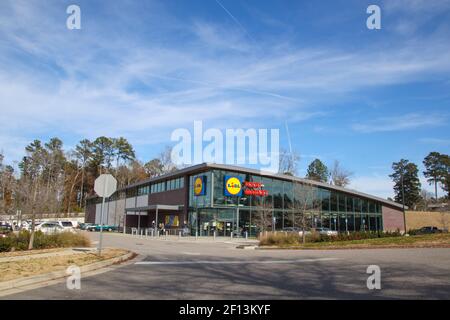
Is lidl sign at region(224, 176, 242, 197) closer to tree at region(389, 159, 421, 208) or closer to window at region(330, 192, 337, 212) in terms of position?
window at region(330, 192, 337, 212)

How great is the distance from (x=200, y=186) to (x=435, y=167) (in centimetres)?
9164

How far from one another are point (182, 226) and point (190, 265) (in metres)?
36.4

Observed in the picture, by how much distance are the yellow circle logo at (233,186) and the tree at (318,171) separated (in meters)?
62.5

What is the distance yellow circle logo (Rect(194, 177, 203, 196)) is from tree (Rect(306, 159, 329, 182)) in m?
63.0

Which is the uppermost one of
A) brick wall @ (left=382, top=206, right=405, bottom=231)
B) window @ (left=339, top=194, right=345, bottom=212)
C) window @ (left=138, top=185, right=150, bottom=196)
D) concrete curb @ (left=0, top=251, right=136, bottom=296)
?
window @ (left=138, top=185, right=150, bottom=196)

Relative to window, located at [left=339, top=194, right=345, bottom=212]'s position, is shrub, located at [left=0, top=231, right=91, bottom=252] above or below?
below

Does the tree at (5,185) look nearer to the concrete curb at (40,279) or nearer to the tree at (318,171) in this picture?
the concrete curb at (40,279)

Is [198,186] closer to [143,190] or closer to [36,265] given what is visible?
[143,190]

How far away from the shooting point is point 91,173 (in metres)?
99.9

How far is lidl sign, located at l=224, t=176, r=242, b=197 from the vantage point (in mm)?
46188


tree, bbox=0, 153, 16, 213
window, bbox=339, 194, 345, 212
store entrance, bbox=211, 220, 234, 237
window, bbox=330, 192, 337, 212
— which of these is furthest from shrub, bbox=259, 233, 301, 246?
window, bbox=339, 194, 345, 212

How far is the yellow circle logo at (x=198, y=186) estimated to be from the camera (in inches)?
1844
